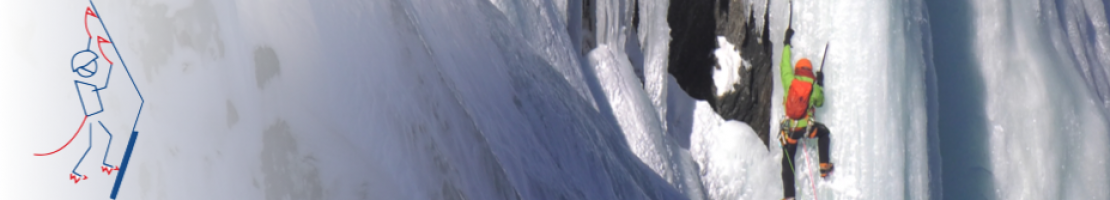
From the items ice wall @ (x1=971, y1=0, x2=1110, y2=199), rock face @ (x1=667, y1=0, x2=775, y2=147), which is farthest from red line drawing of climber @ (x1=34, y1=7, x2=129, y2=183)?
ice wall @ (x1=971, y1=0, x2=1110, y2=199)

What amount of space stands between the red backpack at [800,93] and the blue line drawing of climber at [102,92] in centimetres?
238

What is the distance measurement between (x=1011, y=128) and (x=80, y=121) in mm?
2993

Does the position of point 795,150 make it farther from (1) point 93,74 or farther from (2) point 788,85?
(1) point 93,74

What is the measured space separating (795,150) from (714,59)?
729mm

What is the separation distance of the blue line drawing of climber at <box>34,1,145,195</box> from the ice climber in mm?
2391

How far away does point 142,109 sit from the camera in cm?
111

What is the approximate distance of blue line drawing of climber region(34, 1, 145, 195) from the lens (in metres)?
1.04

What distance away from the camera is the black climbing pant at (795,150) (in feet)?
9.67

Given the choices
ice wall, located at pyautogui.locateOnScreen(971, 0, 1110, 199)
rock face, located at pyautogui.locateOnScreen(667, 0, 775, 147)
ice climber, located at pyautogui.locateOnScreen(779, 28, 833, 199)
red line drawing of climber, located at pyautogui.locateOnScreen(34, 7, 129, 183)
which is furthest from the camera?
rock face, located at pyautogui.locateOnScreen(667, 0, 775, 147)

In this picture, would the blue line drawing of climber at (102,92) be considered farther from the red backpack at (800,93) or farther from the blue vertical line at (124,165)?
the red backpack at (800,93)

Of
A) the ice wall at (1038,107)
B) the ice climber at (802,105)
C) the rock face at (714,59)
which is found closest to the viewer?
the ice wall at (1038,107)

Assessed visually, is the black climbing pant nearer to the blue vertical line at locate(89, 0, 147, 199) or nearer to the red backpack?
the red backpack

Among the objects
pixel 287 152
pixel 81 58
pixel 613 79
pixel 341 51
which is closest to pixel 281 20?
pixel 341 51

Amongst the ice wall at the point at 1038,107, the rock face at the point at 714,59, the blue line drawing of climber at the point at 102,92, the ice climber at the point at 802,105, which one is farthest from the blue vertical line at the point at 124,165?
the ice wall at the point at 1038,107
